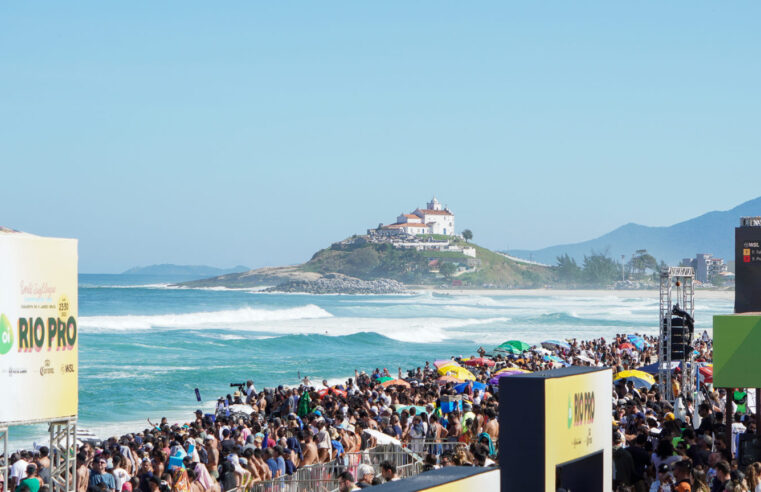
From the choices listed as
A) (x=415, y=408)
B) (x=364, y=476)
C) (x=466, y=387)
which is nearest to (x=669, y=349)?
(x=466, y=387)

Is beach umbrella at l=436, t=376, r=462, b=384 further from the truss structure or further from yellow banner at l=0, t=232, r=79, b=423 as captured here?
yellow banner at l=0, t=232, r=79, b=423

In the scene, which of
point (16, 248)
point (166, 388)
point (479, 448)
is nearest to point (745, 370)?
point (479, 448)

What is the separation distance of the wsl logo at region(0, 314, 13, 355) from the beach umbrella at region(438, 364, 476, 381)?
1806cm

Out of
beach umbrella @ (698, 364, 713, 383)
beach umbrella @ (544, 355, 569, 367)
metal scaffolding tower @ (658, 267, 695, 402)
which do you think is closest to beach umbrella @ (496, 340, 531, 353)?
beach umbrella @ (544, 355, 569, 367)

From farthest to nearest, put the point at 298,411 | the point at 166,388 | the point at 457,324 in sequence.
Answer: the point at 457,324
the point at 166,388
the point at 298,411

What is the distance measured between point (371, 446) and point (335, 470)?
1969 mm

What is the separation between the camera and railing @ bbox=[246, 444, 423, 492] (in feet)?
41.0

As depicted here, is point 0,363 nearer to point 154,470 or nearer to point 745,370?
point 154,470

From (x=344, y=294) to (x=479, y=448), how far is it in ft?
579

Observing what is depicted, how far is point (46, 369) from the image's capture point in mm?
8898

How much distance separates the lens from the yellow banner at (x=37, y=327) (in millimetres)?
8617

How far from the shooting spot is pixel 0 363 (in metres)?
8.56

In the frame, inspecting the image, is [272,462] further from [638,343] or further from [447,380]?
[638,343]

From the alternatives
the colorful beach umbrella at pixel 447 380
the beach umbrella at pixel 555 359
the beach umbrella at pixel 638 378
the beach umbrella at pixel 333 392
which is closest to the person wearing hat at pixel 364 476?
the beach umbrella at pixel 333 392
